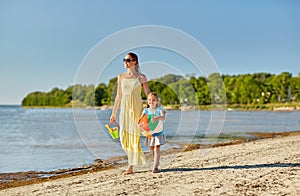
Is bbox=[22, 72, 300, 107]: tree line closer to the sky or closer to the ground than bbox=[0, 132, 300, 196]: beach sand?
closer to the sky

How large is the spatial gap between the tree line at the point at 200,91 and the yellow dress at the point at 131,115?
96cm

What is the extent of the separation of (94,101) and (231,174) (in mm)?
3818

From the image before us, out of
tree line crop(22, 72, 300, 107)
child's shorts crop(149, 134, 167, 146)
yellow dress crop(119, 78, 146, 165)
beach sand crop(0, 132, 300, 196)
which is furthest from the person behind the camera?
tree line crop(22, 72, 300, 107)

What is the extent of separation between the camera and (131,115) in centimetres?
739

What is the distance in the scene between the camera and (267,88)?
96.2 meters

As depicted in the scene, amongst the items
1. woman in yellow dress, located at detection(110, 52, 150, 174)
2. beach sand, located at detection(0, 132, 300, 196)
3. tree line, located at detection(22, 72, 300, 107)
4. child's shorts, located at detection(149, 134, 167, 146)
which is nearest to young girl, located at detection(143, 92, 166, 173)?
child's shorts, located at detection(149, 134, 167, 146)

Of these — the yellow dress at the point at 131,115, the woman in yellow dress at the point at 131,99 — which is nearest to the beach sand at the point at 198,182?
the yellow dress at the point at 131,115

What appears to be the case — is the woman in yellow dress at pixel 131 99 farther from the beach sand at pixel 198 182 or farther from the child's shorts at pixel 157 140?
the beach sand at pixel 198 182

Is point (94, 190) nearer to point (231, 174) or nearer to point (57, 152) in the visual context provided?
point (231, 174)

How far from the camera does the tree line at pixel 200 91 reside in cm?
925

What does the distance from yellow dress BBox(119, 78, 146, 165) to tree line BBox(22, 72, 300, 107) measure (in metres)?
0.96

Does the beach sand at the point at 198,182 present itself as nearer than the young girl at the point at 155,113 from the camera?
Yes

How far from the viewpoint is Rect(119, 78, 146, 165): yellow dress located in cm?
734

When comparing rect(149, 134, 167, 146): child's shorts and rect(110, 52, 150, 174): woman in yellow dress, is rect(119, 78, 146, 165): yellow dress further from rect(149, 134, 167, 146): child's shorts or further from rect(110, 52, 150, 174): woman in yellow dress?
rect(149, 134, 167, 146): child's shorts
